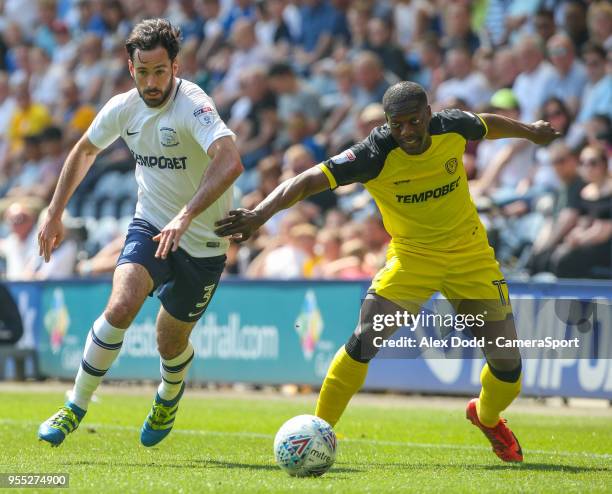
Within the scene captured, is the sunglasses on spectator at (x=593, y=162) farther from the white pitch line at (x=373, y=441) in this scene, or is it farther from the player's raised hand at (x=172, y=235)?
the player's raised hand at (x=172, y=235)

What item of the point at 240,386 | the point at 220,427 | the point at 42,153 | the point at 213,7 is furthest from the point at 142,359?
the point at 213,7

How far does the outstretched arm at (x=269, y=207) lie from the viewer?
23.8ft

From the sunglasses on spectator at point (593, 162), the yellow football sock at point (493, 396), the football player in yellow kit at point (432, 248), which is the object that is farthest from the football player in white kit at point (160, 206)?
the sunglasses on spectator at point (593, 162)

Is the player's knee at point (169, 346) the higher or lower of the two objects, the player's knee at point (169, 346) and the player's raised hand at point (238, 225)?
the lower

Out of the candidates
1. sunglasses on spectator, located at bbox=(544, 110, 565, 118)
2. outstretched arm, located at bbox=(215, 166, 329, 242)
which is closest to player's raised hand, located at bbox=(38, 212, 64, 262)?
outstretched arm, located at bbox=(215, 166, 329, 242)

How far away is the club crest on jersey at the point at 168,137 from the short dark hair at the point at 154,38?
51 centimetres

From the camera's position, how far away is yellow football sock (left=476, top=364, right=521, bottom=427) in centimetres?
828

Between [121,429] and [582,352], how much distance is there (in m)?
5.15

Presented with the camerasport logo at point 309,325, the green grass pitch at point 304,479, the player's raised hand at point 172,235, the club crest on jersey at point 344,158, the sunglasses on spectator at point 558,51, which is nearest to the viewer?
the green grass pitch at point 304,479

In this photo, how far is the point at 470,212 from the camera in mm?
8484

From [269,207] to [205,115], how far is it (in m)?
1.11

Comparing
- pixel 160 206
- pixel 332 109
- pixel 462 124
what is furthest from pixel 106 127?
pixel 332 109

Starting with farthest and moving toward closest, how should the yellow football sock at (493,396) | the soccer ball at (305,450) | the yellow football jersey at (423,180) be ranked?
the yellow football sock at (493,396), the yellow football jersey at (423,180), the soccer ball at (305,450)

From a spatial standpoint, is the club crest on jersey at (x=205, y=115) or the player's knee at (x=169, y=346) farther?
the player's knee at (x=169, y=346)
